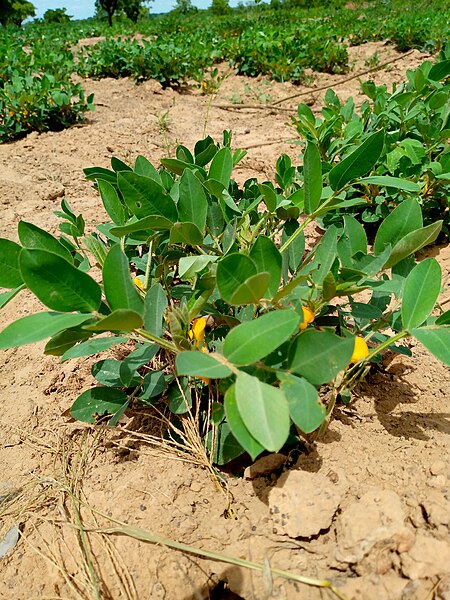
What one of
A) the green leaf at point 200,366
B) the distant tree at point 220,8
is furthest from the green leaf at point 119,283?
the distant tree at point 220,8

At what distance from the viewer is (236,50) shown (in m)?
7.76

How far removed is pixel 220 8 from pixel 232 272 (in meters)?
46.3

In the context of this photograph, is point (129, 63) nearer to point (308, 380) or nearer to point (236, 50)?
point (236, 50)

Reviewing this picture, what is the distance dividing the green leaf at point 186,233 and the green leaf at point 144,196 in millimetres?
59

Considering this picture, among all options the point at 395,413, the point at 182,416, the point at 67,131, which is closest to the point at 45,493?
the point at 182,416

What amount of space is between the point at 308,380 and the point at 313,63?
24.9ft

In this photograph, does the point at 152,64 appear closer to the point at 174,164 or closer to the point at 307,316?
the point at 174,164

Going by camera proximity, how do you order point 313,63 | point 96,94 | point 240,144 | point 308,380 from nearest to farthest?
point 308,380 → point 240,144 → point 96,94 → point 313,63

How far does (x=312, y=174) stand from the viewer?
1058mm

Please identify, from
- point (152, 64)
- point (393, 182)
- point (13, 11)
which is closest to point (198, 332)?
point (393, 182)

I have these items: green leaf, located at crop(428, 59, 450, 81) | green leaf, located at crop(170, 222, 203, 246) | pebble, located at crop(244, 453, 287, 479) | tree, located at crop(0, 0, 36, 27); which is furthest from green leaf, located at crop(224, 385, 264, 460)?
tree, located at crop(0, 0, 36, 27)

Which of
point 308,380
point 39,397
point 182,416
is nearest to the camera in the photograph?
point 308,380

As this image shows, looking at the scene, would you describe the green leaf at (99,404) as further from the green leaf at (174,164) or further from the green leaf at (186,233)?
the green leaf at (174,164)

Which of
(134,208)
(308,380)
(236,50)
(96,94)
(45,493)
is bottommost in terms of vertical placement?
(45,493)
